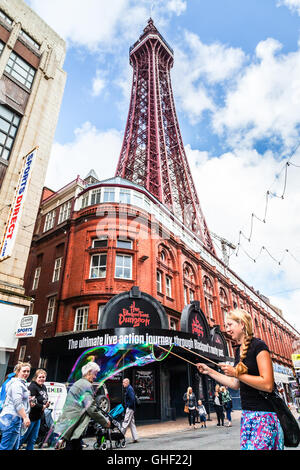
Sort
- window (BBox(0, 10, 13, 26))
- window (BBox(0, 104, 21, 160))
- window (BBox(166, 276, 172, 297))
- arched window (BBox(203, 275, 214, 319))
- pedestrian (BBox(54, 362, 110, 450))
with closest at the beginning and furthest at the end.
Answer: pedestrian (BBox(54, 362, 110, 450)) < window (BBox(0, 104, 21, 160)) < window (BBox(0, 10, 13, 26)) < window (BBox(166, 276, 172, 297)) < arched window (BBox(203, 275, 214, 319))

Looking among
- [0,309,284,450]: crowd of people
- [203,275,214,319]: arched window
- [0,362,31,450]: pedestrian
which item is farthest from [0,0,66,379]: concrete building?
[203,275,214,319]: arched window

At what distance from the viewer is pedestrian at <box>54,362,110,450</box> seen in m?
3.87

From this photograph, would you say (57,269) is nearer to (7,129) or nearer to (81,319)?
(81,319)

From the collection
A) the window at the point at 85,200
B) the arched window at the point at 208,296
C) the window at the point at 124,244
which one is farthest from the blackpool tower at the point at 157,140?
the window at the point at 124,244

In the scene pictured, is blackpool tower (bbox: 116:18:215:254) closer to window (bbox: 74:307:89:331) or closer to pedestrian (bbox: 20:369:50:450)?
window (bbox: 74:307:89:331)

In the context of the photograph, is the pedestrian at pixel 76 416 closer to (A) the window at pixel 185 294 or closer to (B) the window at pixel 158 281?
(B) the window at pixel 158 281

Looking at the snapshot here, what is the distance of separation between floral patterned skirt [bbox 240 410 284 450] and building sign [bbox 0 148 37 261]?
1126cm

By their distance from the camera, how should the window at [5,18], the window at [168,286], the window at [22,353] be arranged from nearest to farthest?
1. the window at [5,18]
2. the window at [22,353]
3. the window at [168,286]

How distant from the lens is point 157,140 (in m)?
49.7

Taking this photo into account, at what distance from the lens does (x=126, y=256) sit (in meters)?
20.0

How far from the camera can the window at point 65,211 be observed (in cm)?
2379

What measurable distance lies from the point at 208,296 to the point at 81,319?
1636 cm

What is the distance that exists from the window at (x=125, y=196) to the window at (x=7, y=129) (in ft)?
28.7
